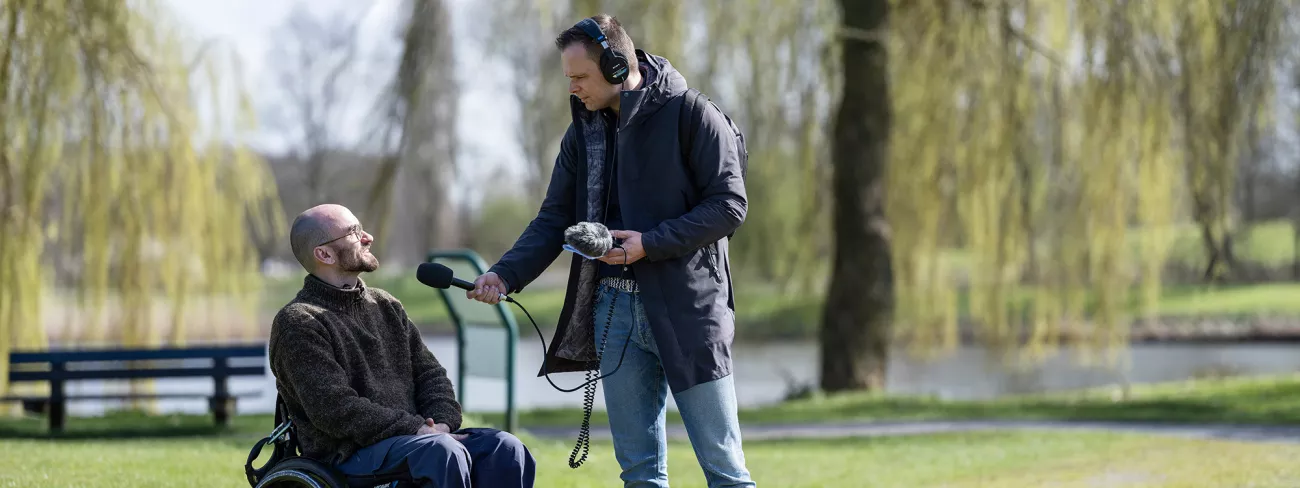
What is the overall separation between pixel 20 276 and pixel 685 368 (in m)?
7.44

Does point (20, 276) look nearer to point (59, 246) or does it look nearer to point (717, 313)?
point (59, 246)

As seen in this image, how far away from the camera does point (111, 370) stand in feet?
32.0

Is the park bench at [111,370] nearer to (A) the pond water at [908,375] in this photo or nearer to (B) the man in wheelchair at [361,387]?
(A) the pond water at [908,375]

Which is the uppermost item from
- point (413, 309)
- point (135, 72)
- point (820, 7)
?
point (820, 7)

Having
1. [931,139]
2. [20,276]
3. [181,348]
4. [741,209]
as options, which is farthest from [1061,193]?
[741,209]

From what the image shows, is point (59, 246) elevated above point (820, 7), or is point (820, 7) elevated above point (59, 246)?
point (820, 7)

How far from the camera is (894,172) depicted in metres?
13.3

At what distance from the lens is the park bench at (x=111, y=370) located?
9.34 m

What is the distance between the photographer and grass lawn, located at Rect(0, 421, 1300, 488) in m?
6.48

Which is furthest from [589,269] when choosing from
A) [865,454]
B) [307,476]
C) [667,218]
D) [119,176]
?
[119,176]

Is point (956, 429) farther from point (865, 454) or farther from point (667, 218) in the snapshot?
point (667, 218)

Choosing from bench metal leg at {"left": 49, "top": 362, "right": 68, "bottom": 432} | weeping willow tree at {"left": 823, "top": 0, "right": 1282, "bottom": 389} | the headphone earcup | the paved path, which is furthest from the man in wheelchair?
weeping willow tree at {"left": 823, "top": 0, "right": 1282, "bottom": 389}

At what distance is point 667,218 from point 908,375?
17.5 metres

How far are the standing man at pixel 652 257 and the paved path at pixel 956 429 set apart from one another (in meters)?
5.79
